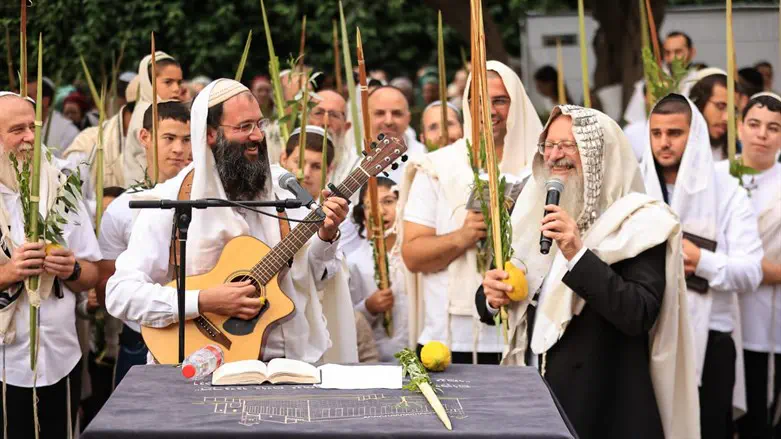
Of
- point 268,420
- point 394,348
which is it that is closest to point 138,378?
point 268,420

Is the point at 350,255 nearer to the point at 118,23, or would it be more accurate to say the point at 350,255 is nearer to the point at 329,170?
the point at 329,170

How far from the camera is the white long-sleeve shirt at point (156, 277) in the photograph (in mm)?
5129

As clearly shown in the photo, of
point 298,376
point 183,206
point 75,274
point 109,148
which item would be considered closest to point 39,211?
point 75,274

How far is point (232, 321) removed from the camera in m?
5.24

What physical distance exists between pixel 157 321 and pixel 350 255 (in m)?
2.16

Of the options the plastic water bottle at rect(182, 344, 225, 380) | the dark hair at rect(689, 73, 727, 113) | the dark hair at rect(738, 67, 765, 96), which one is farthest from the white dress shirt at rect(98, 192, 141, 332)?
the dark hair at rect(738, 67, 765, 96)

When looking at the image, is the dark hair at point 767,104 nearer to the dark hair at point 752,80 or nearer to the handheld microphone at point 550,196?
the handheld microphone at point 550,196

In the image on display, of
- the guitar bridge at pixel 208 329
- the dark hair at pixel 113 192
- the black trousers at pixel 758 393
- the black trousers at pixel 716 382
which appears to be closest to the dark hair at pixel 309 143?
the dark hair at pixel 113 192

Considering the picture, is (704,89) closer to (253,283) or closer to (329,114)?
(329,114)

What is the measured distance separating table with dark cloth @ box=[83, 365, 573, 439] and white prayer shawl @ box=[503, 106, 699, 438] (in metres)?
0.97

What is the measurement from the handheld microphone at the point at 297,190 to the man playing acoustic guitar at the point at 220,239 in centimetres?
20

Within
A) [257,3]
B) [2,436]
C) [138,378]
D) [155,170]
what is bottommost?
[2,436]

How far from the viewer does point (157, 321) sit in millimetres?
5188

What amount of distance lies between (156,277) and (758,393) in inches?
145
